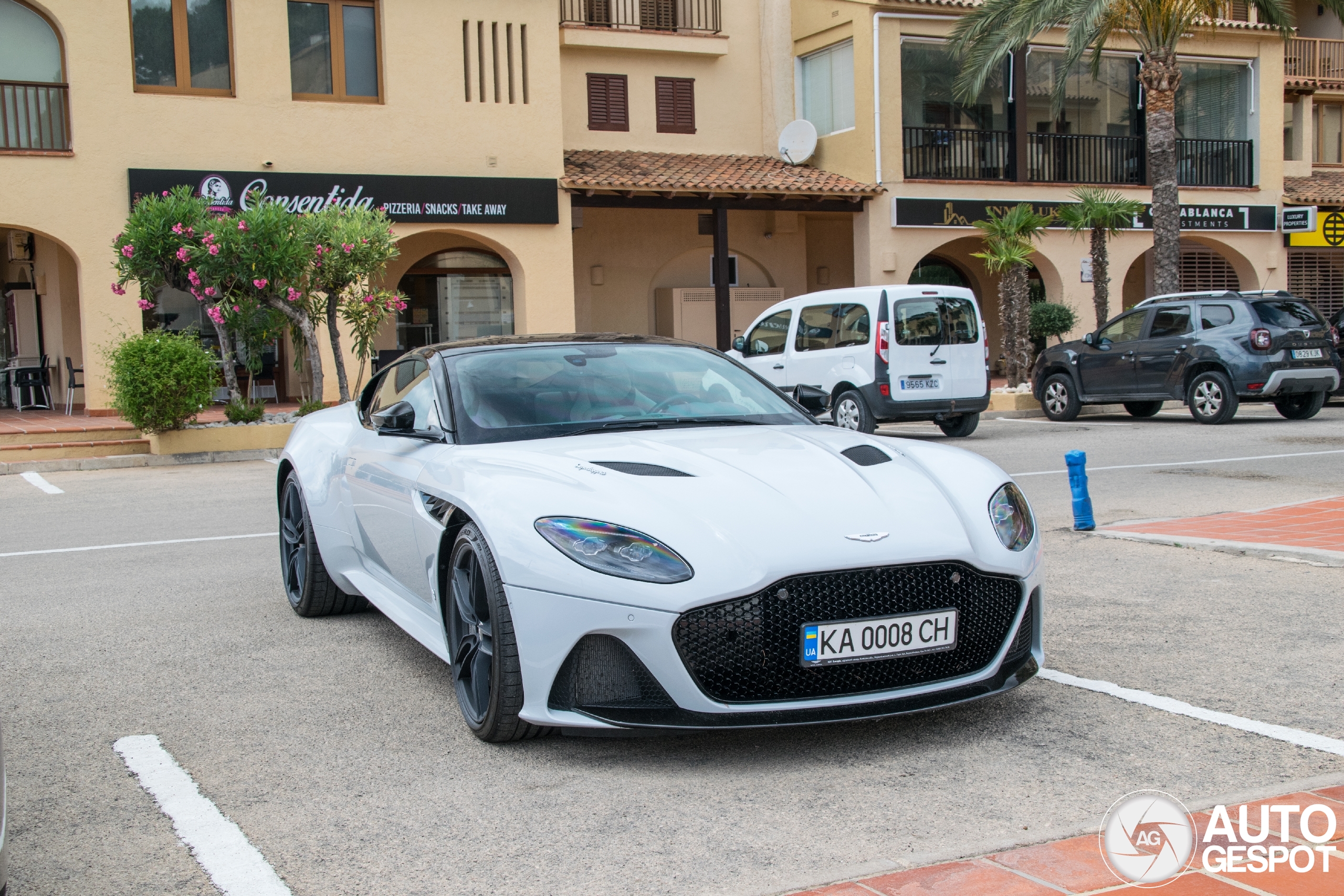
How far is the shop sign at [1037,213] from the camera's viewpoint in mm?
25922

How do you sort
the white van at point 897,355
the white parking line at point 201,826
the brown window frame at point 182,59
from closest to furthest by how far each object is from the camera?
the white parking line at point 201,826, the white van at point 897,355, the brown window frame at point 182,59

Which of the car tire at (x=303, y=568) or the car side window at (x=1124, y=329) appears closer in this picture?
the car tire at (x=303, y=568)

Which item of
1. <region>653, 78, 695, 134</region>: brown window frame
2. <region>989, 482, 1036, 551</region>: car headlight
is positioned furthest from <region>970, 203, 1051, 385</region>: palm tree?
<region>989, 482, 1036, 551</region>: car headlight

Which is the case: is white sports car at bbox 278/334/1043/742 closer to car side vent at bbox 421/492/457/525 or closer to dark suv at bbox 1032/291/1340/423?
car side vent at bbox 421/492/457/525

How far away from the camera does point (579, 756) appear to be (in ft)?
13.1

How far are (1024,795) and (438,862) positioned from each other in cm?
155

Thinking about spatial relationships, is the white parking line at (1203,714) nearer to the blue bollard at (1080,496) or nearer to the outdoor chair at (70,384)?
the blue bollard at (1080,496)

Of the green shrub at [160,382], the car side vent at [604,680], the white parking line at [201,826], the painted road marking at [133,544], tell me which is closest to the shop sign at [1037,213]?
the green shrub at [160,382]

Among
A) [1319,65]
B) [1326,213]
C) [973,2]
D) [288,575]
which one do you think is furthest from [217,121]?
[1319,65]

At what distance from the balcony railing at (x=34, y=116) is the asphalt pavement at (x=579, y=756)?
15.2 metres

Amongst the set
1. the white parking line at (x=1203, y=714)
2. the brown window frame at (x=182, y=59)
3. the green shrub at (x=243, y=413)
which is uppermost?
the brown window frame at (x=182, y=59)

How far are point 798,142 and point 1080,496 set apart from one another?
1947 centimetres

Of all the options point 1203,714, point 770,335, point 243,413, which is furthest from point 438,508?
point 243,413

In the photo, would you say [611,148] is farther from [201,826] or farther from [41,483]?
[201,826]
